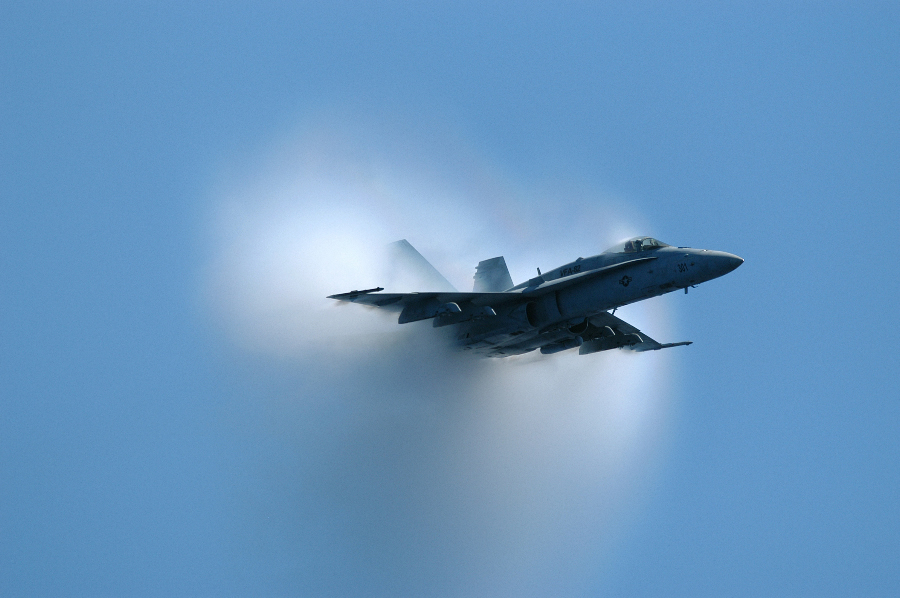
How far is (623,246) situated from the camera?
3102 centimetres

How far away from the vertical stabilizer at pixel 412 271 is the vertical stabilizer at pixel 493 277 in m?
1.74

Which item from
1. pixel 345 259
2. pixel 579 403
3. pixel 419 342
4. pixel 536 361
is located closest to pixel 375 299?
pixel 419 342

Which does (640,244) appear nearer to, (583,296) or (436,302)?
(583,296)

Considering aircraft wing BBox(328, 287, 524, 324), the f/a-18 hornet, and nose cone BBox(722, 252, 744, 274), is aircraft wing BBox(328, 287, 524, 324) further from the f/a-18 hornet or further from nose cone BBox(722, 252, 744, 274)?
nose cone BBox(722, 252, 744, 274)

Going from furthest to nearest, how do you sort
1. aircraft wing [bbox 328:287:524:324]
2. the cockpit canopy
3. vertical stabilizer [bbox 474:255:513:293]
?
vertical stabilizer [bbox 474:255:513:293], aircraft wing [bbox 328:287:524:324], the cockpit canopy

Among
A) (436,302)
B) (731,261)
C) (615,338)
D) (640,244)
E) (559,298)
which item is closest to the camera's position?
(731,261)

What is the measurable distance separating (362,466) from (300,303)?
21.2ft

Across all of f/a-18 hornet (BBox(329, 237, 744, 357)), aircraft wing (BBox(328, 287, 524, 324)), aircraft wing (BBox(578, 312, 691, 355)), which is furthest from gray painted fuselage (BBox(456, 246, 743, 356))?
aircraft wing (BBox(328, 287, 524, 324))

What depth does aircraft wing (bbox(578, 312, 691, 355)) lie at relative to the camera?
35.2 metres

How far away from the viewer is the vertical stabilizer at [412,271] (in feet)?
120

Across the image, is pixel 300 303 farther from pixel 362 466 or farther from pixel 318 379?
pixel 362 466

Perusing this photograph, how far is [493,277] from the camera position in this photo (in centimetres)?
3541

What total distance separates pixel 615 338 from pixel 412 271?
25.8ft

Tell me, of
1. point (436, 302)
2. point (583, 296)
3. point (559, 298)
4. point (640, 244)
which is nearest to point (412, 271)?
point (436, 302)
